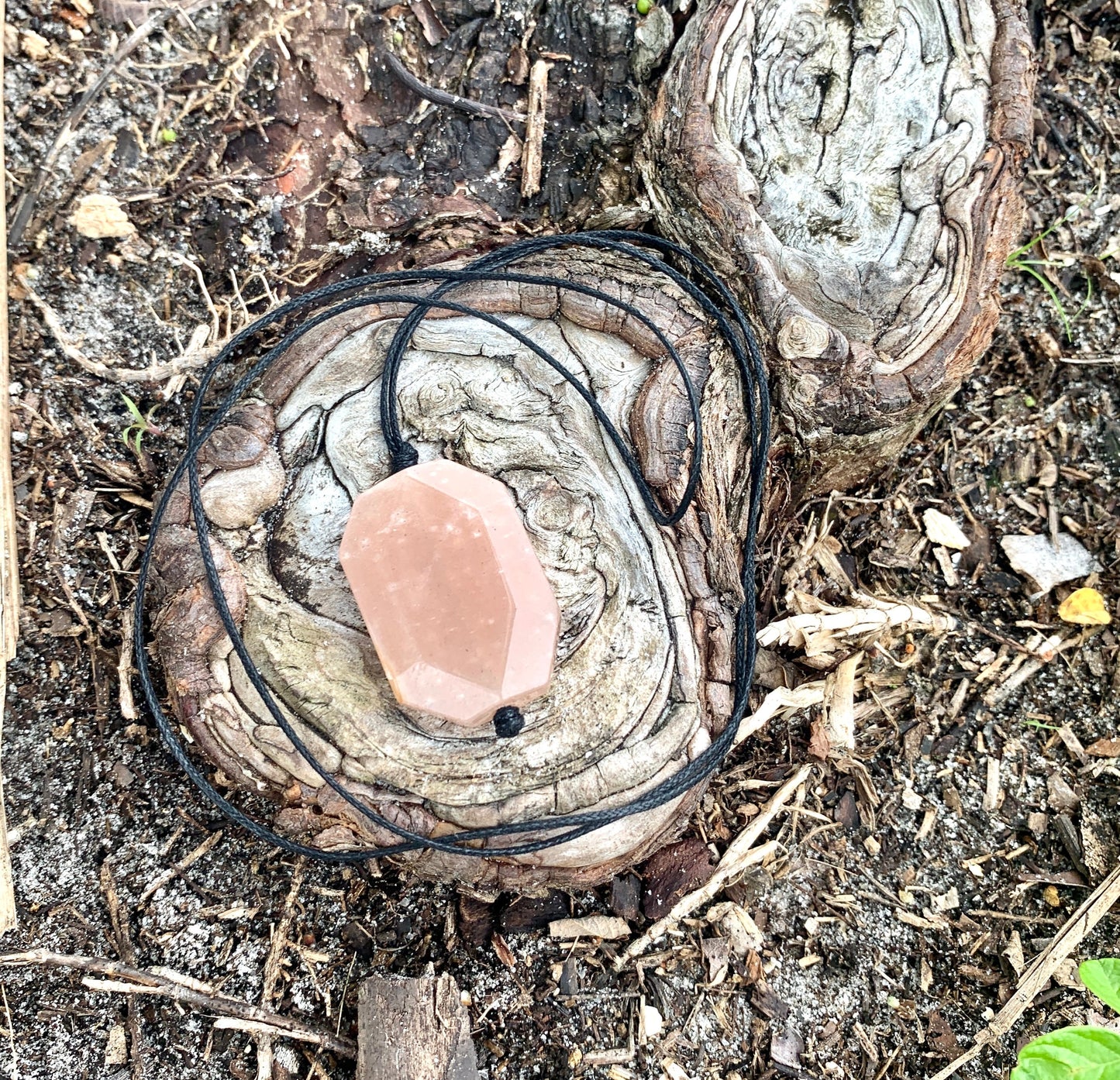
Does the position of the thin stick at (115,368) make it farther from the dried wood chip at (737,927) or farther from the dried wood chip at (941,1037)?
the dried wood chip at (941,1037)

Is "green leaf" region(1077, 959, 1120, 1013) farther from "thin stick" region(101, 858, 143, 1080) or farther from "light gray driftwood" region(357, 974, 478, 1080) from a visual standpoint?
"thin stick" region(101, 858, 143, 1080)

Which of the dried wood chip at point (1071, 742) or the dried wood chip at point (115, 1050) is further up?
the dried wood chip at point (1071, 742)

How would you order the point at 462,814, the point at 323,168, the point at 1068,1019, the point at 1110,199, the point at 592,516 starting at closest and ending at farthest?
1. the point at 462,814
2. the point at 592,516
3. the point at 1068,1019
4. the point at 323,168
5. the point at 1110,199

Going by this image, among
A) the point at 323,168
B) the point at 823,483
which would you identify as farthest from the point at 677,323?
the point at 323,168

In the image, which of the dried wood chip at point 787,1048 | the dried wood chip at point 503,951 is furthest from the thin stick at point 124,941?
the dried wood chip at point 787,1048

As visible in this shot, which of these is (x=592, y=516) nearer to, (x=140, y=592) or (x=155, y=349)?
(x=140, y=592)

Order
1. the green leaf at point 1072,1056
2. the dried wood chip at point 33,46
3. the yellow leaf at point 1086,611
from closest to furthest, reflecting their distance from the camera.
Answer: the green leaf at point 1072,1056, the dried wood chip at point 33,46, the yellow leaf at point 1086,611

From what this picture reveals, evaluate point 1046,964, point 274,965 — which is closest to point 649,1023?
point 274,965
